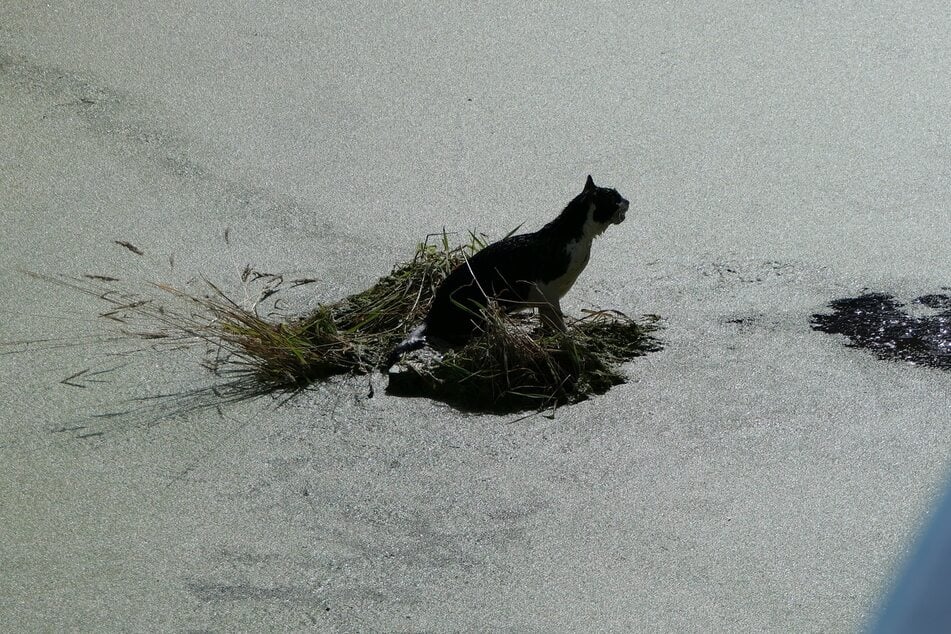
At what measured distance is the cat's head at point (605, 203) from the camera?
6.72 ft

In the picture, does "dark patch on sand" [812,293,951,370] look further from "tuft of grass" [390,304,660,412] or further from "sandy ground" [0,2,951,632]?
"tuft of grass" [390,304,660,412]

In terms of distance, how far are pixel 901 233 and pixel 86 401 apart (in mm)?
1653

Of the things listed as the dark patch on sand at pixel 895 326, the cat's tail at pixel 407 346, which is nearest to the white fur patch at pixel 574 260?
the cat's tail at pixel 407 346

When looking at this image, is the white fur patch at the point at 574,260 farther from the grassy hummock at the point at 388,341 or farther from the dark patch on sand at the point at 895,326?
the dark patch on sand at the point at 895,326

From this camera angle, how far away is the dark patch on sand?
6.78ft

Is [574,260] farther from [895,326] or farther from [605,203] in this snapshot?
[895,326]

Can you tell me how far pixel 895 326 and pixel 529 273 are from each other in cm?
69

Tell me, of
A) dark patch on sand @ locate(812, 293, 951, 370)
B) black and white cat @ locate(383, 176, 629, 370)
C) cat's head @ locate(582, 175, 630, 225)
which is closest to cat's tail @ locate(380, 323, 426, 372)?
black and white cat @ locate(383, 176, 629, 370)

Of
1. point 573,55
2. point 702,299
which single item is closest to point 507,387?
point 702,299

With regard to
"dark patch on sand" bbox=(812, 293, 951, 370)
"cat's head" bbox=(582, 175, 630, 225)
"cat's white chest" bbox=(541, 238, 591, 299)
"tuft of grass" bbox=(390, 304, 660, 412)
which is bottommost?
"tuft of grass" bbox=(390, 304, 660, 412)

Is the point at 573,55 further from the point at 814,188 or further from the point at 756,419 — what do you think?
the point at 756,419

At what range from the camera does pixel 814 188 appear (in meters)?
2.69

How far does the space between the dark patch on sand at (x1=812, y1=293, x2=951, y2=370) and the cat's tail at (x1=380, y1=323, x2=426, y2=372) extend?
28.6 inches

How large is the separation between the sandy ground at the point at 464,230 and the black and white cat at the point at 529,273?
0.17 m
